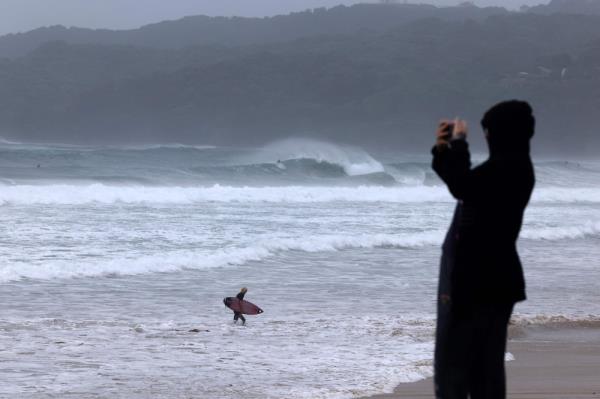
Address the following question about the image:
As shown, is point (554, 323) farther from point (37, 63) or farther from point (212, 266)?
point (37, 63)

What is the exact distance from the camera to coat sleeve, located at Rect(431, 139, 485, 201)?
3.73m

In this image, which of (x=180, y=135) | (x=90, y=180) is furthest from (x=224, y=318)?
(x=180, y=135)

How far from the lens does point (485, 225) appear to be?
149 inches

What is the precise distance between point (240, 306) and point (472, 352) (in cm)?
552

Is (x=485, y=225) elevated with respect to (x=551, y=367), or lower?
elevated

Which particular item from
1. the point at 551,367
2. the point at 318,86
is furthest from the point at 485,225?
the point at 318,86

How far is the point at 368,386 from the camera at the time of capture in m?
6.59

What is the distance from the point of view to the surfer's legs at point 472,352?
3.83m

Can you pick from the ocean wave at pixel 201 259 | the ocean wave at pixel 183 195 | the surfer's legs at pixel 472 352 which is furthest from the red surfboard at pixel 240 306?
the ocean wave at pixel 183 195

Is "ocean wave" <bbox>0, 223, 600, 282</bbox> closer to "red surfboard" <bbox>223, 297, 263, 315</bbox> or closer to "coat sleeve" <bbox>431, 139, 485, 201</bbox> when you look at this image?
"red surfboard" <bbox>223, 297, 263, 315</bbox>

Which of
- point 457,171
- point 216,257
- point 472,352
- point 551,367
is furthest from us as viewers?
point 216,257

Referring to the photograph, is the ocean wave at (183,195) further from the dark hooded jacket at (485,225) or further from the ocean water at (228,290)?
the dark hooded jacket at (485,225)

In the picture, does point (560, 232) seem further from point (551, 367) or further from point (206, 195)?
point (551, 367)

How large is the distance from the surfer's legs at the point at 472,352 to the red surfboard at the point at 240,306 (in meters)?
5.38
